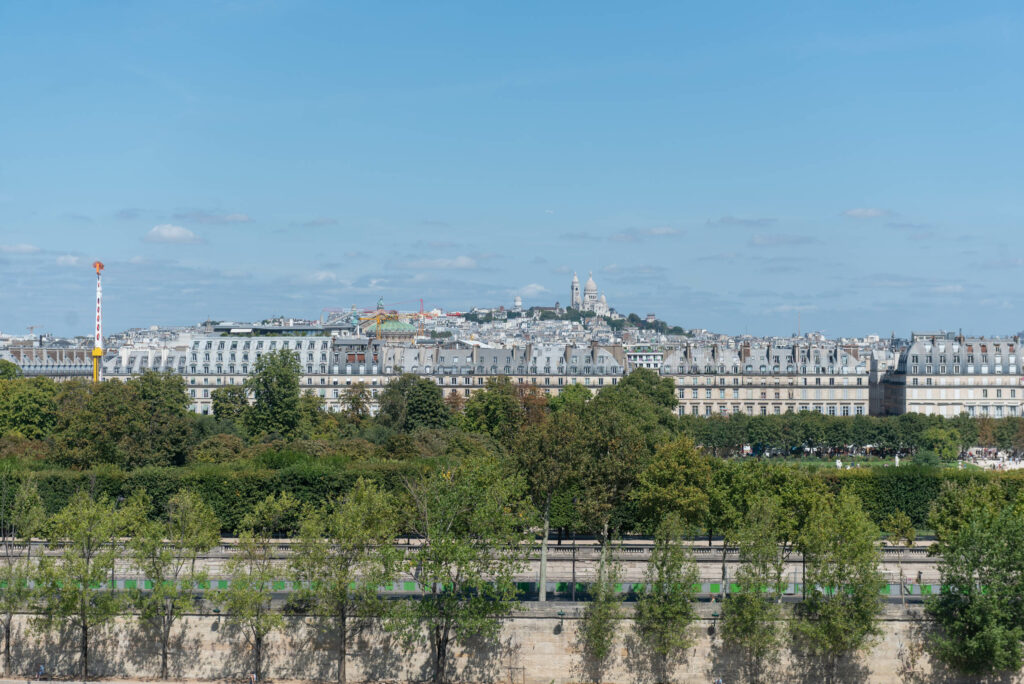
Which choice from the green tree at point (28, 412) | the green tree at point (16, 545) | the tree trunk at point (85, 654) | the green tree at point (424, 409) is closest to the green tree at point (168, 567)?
the tree trunk at point (85, 654)

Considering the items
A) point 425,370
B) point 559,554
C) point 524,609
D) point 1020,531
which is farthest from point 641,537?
point 425,370

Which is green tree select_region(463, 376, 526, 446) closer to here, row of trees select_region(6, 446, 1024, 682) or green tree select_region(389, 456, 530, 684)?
green tree select_region(389, 456, 530, 684)

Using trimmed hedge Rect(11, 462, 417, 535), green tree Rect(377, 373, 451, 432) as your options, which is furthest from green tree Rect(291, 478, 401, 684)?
green tree Rect(377, 373, 451, 432)

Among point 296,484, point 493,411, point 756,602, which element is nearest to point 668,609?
point 756,602

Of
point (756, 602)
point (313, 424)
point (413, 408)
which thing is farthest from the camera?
point (313, 424)

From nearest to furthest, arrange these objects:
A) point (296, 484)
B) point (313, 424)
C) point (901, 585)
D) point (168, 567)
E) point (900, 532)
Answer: point (168, 567) → point (901, 585) → point (900, 532) → point (296, 484) → point (313, 424)

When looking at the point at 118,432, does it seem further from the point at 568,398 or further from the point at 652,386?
the point at 652,386

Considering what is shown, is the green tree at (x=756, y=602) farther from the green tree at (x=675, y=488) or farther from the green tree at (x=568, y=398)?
the green tree at (x=568, y=398)

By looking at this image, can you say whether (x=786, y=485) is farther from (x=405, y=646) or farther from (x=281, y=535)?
(x=281, y=535)
